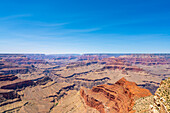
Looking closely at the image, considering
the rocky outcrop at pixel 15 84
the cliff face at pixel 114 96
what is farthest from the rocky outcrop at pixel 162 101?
the rocky outcrop at pixel 15 84

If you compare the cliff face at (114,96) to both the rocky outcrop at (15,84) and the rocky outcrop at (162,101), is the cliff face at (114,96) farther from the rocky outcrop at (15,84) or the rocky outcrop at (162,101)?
the rocky outcrop at (15,84)

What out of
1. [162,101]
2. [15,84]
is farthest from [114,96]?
[15,84]

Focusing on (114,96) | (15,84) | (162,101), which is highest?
(162,101)

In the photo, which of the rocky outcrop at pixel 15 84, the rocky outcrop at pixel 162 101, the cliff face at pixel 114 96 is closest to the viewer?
the rocky outcrop at pixel 162 101

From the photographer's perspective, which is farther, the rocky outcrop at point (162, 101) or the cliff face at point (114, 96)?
the cliff face at point (114, 96)

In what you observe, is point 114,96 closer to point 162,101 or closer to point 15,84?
point 162,101

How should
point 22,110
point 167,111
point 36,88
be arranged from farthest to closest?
point 36,88 < point 22,110 < point 167,111

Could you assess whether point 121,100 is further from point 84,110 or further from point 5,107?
point 5,107

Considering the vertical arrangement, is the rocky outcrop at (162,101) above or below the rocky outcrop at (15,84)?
above

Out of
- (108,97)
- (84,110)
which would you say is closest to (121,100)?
(108,97)
